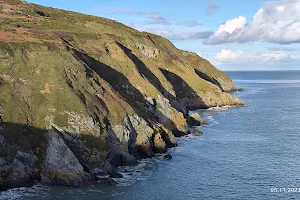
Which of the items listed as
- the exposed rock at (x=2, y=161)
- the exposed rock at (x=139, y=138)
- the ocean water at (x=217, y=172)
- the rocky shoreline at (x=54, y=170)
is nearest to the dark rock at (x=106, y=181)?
the rocky shoreline at (x=54, y=170)

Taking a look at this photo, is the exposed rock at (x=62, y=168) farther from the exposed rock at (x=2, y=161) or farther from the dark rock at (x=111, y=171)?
the exposed rock at (x=2, y=161)

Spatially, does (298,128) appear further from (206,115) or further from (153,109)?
(153,109)

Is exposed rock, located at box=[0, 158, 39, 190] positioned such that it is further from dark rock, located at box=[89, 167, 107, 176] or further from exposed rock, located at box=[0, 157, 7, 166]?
dark rock, located at box=[89, 167, 107, 176]

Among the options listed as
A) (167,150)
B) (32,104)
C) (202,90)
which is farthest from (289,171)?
(202,90)

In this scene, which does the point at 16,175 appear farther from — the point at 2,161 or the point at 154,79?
the point at 154,79

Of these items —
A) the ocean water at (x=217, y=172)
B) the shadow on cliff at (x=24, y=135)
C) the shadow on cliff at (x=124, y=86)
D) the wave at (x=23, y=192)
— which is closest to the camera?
the wave at (x=23, y=192)

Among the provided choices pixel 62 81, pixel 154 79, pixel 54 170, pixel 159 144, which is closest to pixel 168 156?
pixel 159 144

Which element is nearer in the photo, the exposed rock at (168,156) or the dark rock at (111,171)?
the dark rock at (111,171)
